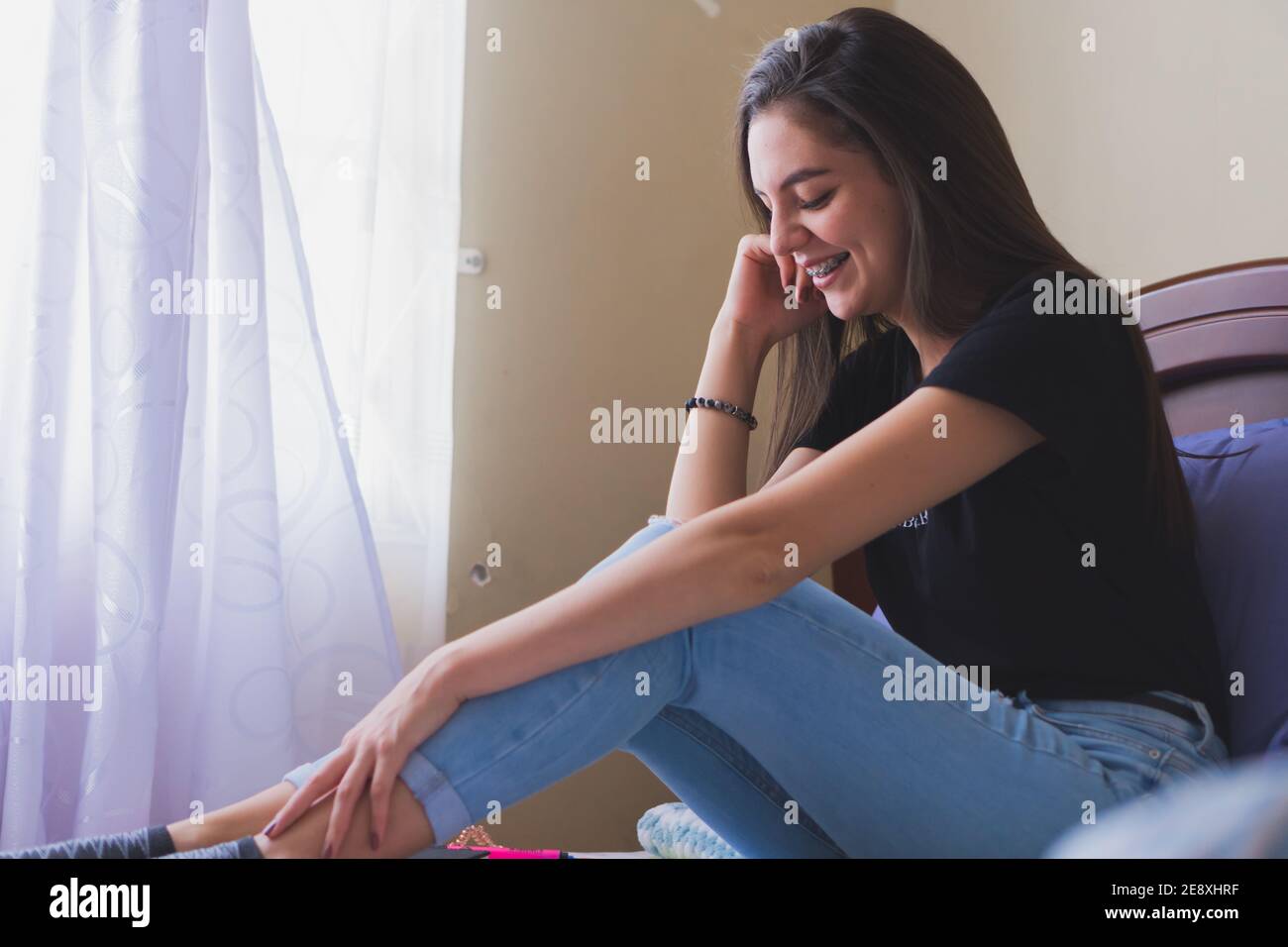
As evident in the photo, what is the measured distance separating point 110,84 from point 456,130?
585 millimetres

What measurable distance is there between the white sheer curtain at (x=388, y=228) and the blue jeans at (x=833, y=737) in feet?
3.39

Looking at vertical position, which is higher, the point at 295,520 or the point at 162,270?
the point at 162,270

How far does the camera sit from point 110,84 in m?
1.48

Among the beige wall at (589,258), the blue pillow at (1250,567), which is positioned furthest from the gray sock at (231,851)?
the beige wall at (589,258)

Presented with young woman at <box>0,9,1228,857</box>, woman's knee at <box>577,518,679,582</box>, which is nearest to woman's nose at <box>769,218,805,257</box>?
young woman at <box>0,9,1228,857</box>

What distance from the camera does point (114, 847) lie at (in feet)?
2.52

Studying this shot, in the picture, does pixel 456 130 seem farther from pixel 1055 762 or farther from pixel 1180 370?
pixel 1055 762

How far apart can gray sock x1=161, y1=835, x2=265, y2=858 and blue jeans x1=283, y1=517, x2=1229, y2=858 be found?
7 centimetres

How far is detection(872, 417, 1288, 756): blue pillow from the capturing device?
102 centimetres

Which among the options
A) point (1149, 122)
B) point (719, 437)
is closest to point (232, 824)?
point (719, 437)

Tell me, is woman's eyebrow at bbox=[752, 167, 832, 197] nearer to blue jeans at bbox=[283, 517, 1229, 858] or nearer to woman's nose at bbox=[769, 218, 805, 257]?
woman's nose at bbox=[769, 218, 805, 257]
